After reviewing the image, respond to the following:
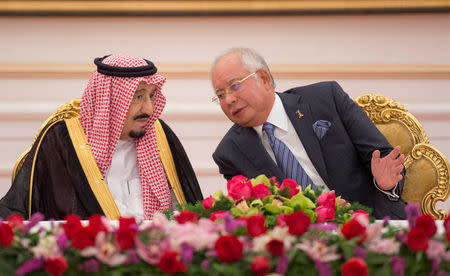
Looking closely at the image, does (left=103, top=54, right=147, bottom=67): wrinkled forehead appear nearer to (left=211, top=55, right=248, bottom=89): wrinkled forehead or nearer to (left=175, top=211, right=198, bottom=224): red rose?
(left=211, top=55, right=248, bottom=89): wrinkled forehead

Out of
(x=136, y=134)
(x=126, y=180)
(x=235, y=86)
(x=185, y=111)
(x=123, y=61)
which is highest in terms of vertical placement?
(x=123, y=61)

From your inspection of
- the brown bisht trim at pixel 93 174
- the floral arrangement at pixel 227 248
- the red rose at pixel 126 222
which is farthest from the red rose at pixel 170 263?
the brown bisht trim at pixel 93 174

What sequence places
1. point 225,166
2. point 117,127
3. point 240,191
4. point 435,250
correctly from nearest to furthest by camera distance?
1. point 435,250
2. point 240,191
3. point 117,127
4. point 225,166

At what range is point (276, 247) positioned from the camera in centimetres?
123

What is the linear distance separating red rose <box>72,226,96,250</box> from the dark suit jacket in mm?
1483

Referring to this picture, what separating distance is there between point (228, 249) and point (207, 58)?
8.65ft

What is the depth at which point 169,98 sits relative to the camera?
3754 millimetres

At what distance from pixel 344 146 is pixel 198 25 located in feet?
4.59

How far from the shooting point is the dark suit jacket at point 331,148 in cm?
273

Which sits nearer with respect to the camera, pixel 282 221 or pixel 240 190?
pixel 282 221

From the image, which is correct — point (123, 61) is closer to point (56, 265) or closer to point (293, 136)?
point (293, 136)

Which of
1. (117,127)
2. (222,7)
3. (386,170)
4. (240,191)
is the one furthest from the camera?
(222,7)

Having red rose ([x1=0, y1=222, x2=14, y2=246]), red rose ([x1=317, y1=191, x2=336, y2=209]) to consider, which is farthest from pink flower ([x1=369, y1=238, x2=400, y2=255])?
red rose ([x1=0, y1=222, x2=14, y2=246])

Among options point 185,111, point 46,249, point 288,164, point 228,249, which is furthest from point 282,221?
point 185,111
